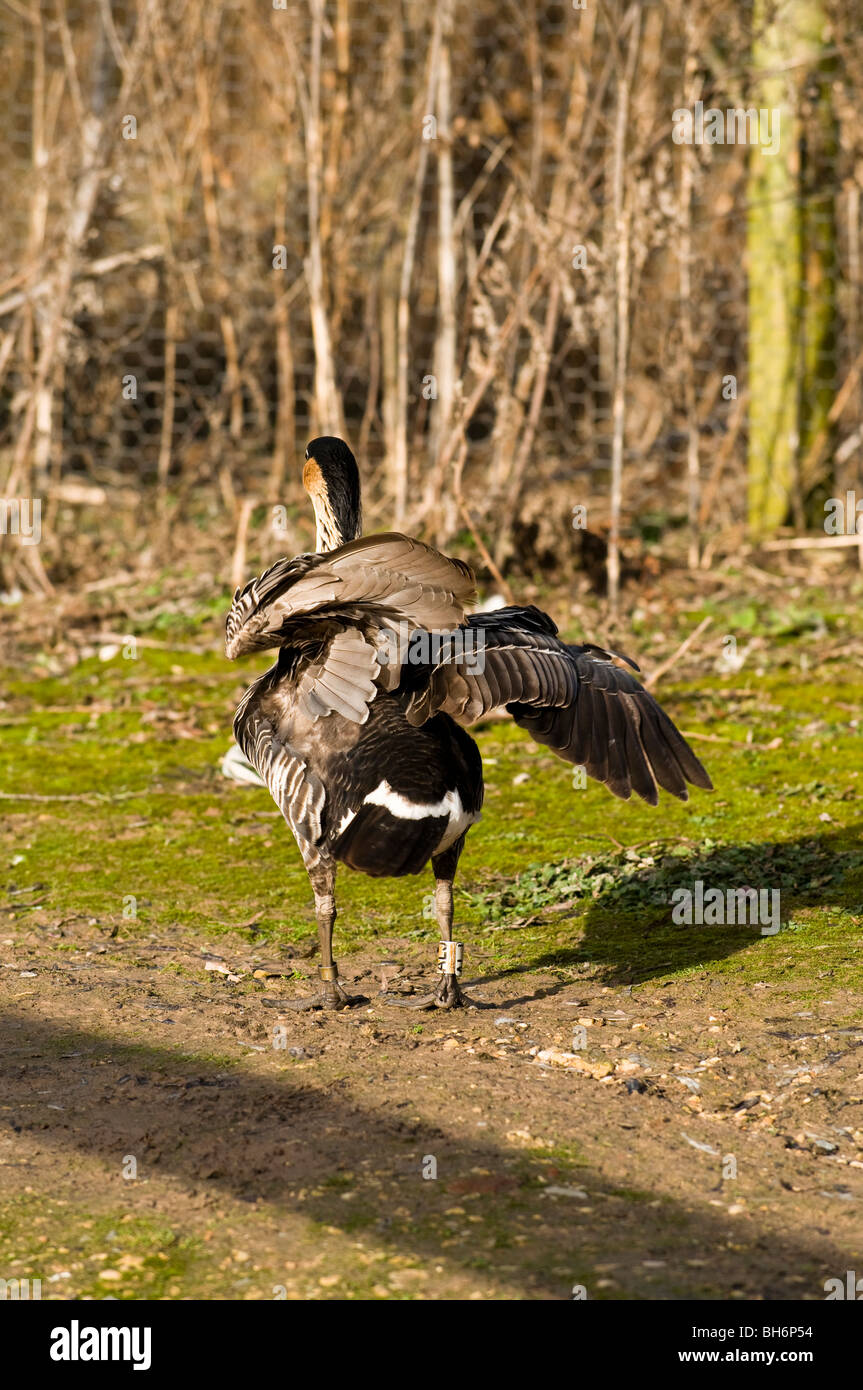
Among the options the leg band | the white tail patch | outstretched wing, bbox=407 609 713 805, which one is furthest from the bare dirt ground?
outstretched wing, bbox=407 609 713 805

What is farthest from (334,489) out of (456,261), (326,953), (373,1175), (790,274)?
(790,274)

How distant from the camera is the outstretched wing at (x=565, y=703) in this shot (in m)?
4.27

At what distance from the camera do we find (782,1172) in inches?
140

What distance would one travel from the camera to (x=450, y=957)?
460cm

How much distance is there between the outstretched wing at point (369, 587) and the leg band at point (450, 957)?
1061mm

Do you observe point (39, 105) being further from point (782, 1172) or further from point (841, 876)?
point (782, 1172)

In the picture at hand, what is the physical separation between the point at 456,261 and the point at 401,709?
6.76 meters

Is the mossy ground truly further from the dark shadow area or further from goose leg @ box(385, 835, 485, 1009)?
goose leg @ box(385, 835, 485, 1009)

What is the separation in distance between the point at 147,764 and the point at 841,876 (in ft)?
12.0

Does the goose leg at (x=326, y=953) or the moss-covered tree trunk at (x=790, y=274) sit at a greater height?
the moss-covered tree trunk at (x=790, y=274)

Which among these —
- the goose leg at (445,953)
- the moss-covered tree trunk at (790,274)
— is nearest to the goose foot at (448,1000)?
the goose leg at (445,953)

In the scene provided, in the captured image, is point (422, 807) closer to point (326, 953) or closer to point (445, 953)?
point (445, 953)

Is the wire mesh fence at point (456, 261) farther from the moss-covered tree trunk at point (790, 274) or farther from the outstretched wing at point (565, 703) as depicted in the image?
the outstretched wing at point (565, 703)

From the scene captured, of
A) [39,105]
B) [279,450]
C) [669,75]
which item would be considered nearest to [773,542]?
[279,450]
